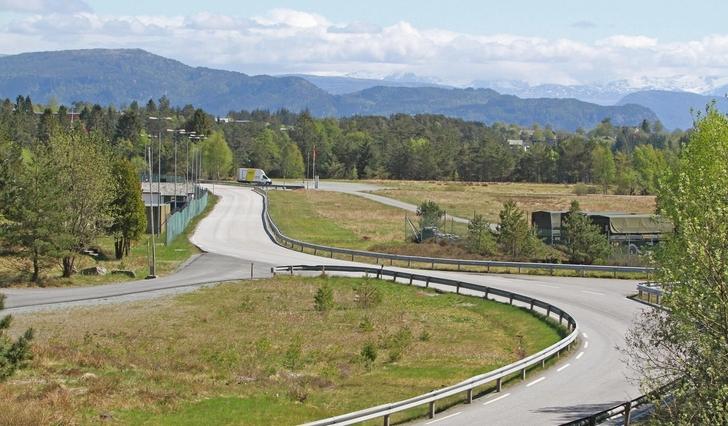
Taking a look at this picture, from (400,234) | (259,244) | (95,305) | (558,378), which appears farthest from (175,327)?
(400,234)

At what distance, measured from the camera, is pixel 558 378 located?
27.7 meters

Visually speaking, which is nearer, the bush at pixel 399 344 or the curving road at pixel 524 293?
the curving road at pixel 524 293

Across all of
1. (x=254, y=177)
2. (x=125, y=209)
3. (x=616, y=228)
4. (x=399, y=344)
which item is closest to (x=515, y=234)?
(x=616, y=228)

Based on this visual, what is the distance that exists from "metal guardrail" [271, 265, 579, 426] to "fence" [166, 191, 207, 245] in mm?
19318

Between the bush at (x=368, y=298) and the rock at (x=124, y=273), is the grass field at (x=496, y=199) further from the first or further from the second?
the bush at (x=368, y=298)

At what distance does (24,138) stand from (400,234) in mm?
115846

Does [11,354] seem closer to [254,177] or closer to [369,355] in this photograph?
[369,355]

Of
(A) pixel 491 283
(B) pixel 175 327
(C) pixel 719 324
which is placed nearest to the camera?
(C) pixel 719 324

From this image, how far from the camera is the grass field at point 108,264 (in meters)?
53.8

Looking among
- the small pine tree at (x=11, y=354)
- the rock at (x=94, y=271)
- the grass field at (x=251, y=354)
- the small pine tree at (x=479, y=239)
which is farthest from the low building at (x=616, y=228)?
the small pine tree at (x=11, y=354)

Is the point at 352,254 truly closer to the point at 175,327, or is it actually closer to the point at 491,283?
the point at 491,283

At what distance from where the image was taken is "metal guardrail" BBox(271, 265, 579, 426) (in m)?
21.4

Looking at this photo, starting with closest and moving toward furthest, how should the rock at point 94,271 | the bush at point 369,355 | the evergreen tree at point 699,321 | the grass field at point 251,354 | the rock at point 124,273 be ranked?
the evergreen tree at point 699,321 → the grass field at point 251,354 → the bush at point 369,355 → the rock at point 124,273 → the rock at point 94,271

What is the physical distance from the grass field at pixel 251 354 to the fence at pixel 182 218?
23.8 meters
